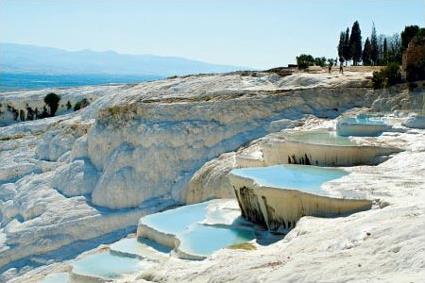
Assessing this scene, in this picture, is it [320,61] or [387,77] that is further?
[320,61]

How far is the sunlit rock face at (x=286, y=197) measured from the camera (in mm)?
15508

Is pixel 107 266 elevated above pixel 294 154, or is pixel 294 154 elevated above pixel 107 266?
pixel 294 154

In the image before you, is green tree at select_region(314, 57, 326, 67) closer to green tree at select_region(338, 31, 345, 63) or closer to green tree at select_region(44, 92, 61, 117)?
green tree at select_region(338, 31, 345, 63)

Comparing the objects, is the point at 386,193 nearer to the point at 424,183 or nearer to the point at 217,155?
the point at 424,183

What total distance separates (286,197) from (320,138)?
696 centimetres

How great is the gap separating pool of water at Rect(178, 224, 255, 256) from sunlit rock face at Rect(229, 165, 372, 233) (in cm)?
77

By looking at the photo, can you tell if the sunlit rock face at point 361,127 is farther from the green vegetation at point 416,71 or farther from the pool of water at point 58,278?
the pool of water at point 58,278

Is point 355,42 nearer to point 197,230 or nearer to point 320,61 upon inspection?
point 320,61

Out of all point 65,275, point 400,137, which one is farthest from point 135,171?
point 400,137

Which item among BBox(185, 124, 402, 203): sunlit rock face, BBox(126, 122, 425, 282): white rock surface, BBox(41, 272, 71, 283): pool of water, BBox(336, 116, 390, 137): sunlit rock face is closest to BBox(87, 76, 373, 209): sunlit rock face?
BBox(185, 124, 402, 203): sunlit rock face

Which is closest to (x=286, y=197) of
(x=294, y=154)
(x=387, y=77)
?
(x=294, y=154)

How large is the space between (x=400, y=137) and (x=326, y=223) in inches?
350

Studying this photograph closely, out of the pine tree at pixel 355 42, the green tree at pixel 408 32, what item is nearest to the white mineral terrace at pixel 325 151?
the green tree at pixel 408 32

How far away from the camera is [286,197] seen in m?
16.5
